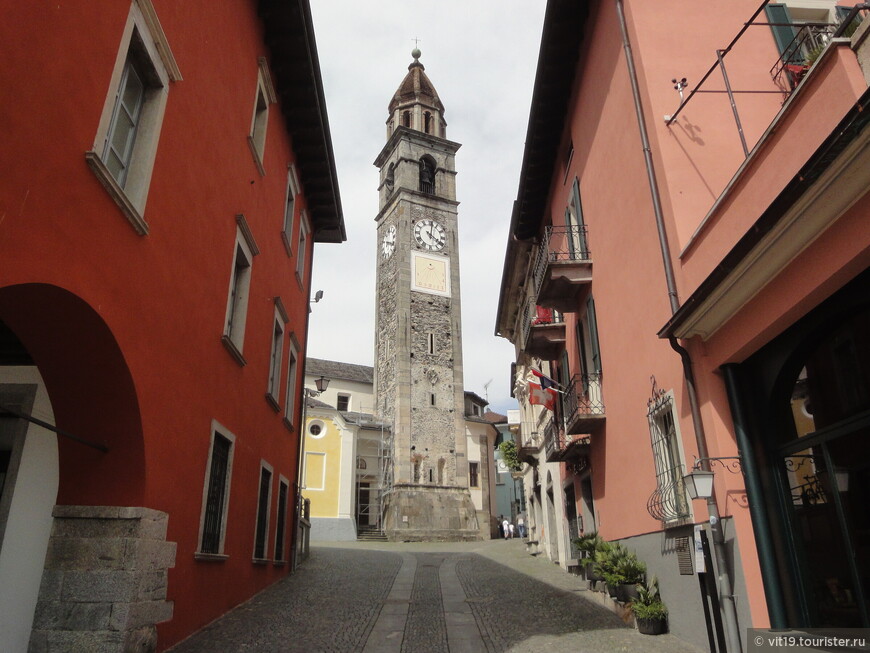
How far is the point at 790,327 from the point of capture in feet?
18.6

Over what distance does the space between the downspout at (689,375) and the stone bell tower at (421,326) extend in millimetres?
28159

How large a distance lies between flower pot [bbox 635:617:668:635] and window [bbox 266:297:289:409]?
Answer: 24.1ft

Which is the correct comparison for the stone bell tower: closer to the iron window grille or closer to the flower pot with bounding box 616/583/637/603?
the iron window grille

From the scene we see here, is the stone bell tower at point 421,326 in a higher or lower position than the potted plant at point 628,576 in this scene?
higher

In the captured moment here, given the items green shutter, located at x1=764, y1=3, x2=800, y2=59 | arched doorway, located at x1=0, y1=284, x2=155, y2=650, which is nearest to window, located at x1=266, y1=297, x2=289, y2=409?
arched doorway, located at x1=0, y1=284, x2=155, y2=650

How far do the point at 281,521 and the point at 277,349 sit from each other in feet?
11.9

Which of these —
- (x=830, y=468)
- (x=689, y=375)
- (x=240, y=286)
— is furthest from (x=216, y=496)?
(x=830, y=468)

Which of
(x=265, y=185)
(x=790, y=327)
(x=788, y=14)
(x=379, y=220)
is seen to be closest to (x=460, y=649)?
(x=790, y=327)

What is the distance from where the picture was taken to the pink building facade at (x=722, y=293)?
4.98 metres

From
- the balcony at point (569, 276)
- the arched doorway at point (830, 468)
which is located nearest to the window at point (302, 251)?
the balcony at point (569, 276)

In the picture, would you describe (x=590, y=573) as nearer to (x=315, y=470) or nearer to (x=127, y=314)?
(x=127, y=314)

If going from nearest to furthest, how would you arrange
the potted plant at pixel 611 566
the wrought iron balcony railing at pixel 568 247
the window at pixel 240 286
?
the potted plant at pixel 611 566 → the window at pixel 240 286 → the wrought iron balcony railing at pixel 568 247

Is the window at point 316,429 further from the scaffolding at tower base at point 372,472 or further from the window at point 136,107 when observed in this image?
the window at point 136,107

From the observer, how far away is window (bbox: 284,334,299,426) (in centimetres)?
1390
